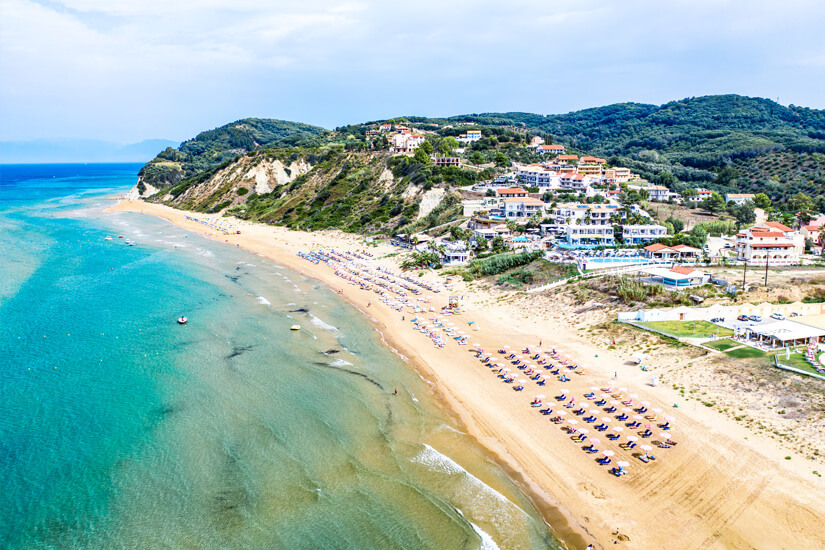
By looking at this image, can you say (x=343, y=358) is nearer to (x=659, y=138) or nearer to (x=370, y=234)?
(x=370, y=234)

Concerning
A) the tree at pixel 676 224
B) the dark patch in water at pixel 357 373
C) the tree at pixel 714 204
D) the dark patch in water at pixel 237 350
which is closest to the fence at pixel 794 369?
the dark patch in water at pixel 357 373

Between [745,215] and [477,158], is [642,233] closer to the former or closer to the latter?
[745,215]

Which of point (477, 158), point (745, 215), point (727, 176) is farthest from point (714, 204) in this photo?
point (477, 158)

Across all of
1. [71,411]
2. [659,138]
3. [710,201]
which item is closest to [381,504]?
[71,411]

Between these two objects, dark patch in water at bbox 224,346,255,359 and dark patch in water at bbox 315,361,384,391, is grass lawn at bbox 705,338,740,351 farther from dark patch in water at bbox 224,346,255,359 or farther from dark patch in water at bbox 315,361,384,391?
dark patch in water at bbox 224,346,255,359

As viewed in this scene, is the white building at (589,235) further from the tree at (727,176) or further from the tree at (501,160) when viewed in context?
the tree at (727,176)

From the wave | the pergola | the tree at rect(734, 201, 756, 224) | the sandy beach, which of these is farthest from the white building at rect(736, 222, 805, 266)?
the wave

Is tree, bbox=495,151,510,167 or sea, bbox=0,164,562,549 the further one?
tree, bbox=495,151,510,167
